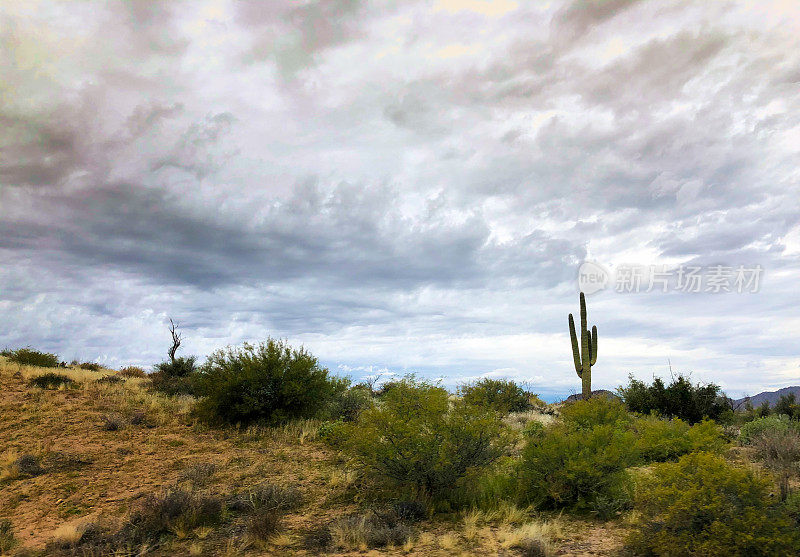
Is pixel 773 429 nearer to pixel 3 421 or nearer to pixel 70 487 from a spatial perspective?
pixel 70 487

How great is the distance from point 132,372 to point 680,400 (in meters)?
27.1

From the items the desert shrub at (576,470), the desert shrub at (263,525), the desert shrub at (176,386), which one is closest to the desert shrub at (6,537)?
the desert shrub at (263,525)

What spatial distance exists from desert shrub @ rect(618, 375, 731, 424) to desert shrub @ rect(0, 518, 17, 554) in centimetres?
2129

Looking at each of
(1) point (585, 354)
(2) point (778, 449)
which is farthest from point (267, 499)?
(1) point (585, 354)

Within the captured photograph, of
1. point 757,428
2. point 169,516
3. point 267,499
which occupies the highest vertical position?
point 757,428

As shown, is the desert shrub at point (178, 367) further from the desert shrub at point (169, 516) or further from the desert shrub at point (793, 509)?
the desert shrub at point (793, 509)

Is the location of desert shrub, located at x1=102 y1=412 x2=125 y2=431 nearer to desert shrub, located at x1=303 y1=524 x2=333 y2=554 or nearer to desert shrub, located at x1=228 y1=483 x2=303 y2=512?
desert shrub, located at x1=228 y1=483 x2=303 y2=512

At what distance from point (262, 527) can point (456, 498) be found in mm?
3524

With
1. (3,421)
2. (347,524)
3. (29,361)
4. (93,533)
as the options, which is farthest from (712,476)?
(29,361)

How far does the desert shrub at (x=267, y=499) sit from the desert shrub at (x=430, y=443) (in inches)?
58.0

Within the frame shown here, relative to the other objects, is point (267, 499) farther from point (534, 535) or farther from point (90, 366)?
point (90, 366)

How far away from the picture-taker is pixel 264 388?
53.2 feet

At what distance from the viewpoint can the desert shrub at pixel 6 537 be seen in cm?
Answer: 832

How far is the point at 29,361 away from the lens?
2636 cm
